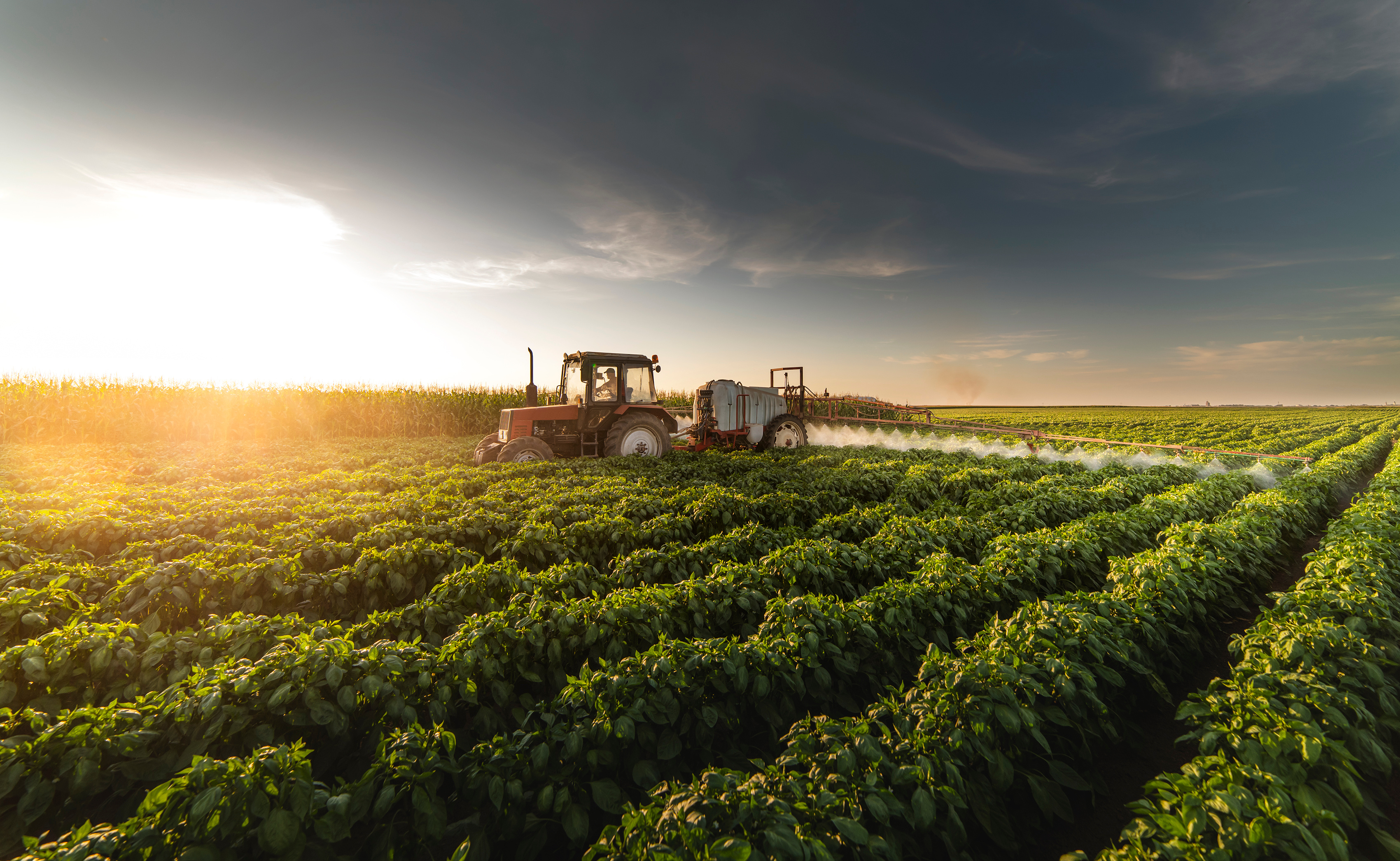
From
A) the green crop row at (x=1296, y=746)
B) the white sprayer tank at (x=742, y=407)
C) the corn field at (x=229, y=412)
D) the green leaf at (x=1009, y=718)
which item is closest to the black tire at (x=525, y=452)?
the white sprayer tank at (x=742, y=407)

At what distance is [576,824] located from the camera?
2.48 m

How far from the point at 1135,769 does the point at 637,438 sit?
1118 cm

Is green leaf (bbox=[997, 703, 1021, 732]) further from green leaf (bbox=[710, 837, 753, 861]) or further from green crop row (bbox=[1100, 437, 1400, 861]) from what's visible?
green leaf (bbox=[710, 837, 753, 861])

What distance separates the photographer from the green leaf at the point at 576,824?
7.97ft

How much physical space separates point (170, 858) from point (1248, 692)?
5438mm

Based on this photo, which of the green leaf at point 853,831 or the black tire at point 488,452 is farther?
the black tire at point 488,452

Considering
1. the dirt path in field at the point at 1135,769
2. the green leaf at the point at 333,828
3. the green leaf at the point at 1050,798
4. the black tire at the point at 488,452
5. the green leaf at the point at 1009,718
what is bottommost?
the dirt path in field at the point at 1135,769

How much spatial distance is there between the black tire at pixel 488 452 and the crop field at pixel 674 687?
574 cm

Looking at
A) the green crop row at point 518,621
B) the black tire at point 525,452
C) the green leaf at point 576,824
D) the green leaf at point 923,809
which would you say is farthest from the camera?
the black tire at point 525,452

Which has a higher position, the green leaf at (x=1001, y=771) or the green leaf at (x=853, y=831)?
the green leaf at (x=853, y=831)

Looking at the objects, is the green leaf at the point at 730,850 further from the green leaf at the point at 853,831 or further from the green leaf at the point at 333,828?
the green leaf at the point at 333,828

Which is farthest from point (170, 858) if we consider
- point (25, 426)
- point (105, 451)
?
point (25, 426)

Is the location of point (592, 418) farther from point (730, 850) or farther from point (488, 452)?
point (730, 850)

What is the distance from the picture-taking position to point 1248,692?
123 inches
